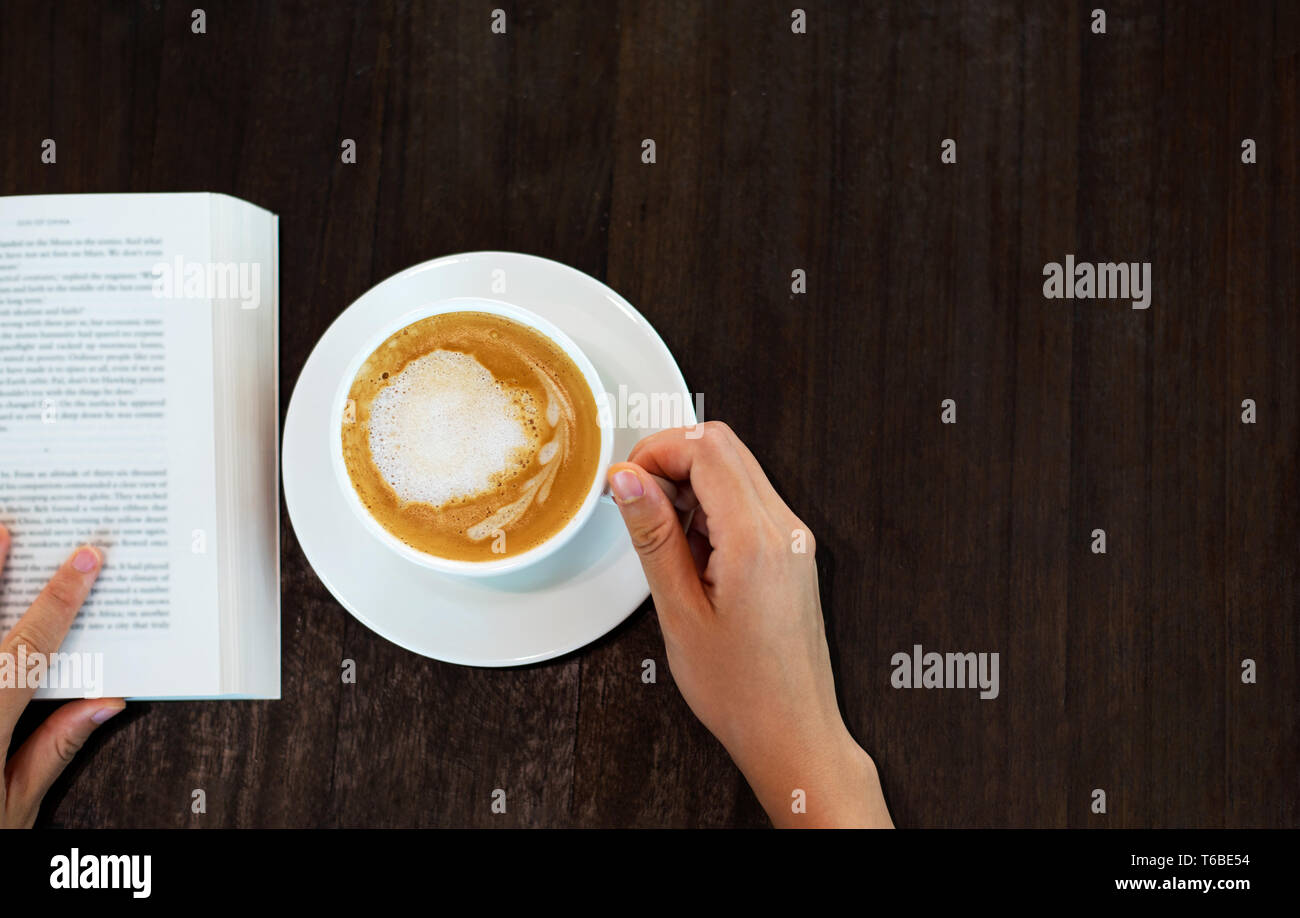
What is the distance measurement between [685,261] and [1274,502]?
0.63m

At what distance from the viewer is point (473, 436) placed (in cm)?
85

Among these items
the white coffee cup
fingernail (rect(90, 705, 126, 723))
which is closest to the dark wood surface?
fingernail (rect(90, 705, 126, 723))

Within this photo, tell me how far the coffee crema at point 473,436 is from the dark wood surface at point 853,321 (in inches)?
5.7

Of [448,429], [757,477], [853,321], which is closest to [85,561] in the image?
[448,429]

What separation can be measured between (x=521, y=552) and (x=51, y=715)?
498 millimetres

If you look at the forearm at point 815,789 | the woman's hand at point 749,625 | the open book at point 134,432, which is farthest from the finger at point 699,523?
the open book at point 134,432

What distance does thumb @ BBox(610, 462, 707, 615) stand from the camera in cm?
79

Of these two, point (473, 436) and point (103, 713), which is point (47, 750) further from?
point (473, 436)

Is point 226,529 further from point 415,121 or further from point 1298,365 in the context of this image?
point 1298,365

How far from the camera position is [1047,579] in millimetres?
945

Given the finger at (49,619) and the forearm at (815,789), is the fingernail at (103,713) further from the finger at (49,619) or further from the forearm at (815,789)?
the forearm at (815,789)

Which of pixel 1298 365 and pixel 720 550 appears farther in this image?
pixel 1298 365

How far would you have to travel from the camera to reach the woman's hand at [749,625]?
32.9 inches
